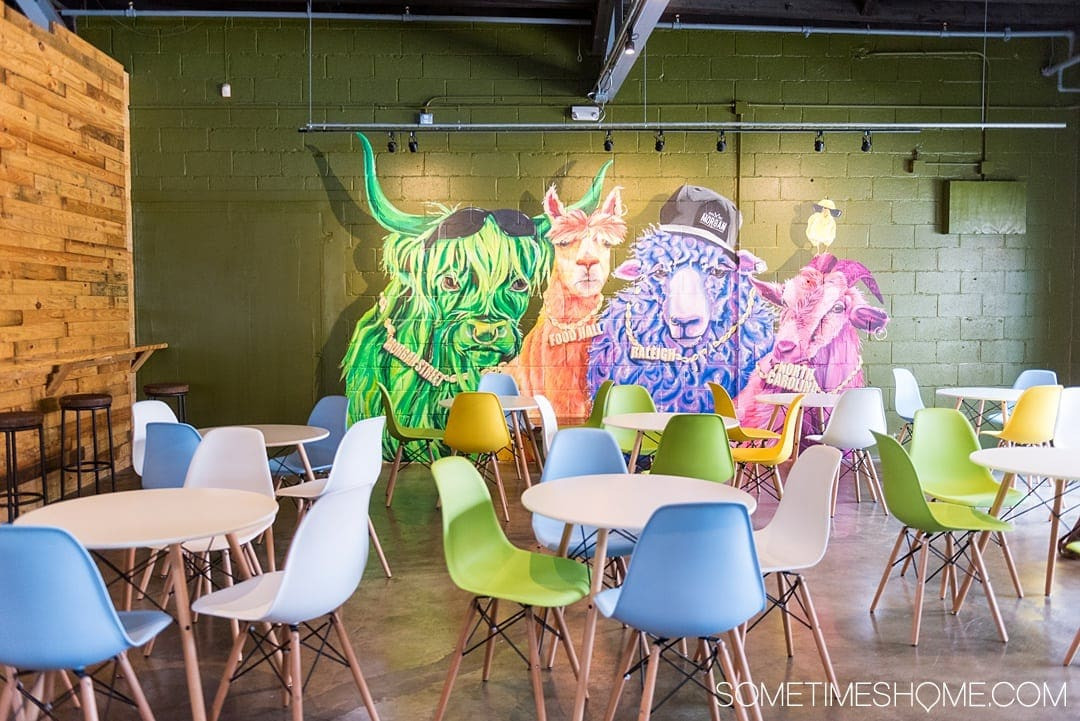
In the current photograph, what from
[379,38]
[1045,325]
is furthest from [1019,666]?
[379,38]

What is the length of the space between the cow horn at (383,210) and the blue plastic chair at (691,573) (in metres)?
5.54

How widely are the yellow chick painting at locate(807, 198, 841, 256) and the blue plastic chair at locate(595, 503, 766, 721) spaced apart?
5719 mm

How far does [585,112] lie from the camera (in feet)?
24.4

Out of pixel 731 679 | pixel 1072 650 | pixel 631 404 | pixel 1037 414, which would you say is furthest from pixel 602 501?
pixel 1037 414

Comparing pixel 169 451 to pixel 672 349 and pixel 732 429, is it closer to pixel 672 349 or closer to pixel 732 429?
pixel 732 429

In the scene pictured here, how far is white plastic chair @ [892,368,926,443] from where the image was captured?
7125 millimetres

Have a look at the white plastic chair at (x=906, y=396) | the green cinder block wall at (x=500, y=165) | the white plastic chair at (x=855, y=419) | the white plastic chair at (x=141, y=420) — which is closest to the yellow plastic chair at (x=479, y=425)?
the white plastic chair at (x=141, y=420)

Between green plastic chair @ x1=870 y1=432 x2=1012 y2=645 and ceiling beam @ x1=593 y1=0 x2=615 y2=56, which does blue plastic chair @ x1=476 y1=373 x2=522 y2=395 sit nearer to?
ceiling beam @ x1=593 y1=0 x2=615 y2=56

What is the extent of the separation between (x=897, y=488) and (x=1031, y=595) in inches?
45.9

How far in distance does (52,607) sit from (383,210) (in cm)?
561

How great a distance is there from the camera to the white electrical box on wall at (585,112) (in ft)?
24.4

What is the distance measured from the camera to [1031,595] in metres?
4.12

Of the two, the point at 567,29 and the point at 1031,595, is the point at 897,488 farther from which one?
the point at 567,29

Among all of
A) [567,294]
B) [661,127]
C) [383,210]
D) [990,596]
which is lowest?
[990,596]
